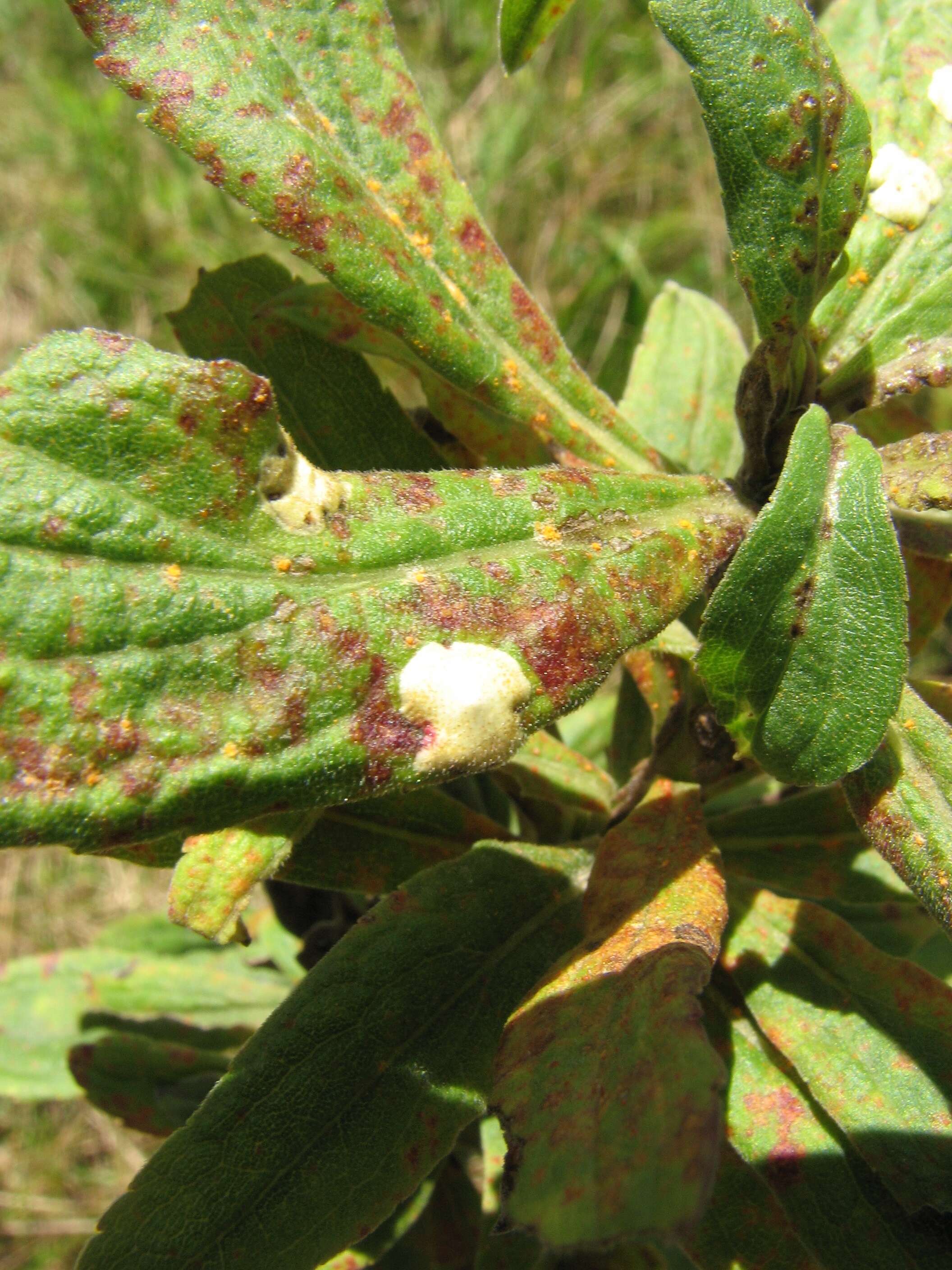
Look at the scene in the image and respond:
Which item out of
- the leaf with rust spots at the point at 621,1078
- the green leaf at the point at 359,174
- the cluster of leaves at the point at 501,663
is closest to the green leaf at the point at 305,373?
the cluster of leaves at the point at 501,663

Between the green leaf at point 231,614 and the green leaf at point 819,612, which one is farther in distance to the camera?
the green leaf at point 819,612

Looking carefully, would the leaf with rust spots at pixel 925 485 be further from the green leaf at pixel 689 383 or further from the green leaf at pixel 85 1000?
the green leaf at pixel 85 1000

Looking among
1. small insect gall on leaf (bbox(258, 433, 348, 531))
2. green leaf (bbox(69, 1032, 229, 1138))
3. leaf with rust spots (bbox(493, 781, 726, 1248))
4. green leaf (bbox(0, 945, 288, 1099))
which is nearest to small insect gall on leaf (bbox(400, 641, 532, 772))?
small insect gall on leaf (bbox(258, 433, 348, 531))

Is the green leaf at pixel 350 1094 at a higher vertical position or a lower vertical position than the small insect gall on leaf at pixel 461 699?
lower

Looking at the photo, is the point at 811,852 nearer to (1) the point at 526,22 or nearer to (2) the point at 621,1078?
(2) the point at 621,1078

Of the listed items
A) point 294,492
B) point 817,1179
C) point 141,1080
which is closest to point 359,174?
point 294,492

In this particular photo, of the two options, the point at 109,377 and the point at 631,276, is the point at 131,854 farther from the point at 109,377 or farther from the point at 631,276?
the point at 631,276

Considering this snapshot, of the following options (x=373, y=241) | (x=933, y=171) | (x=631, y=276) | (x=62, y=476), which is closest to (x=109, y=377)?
(x=62, y=476)
